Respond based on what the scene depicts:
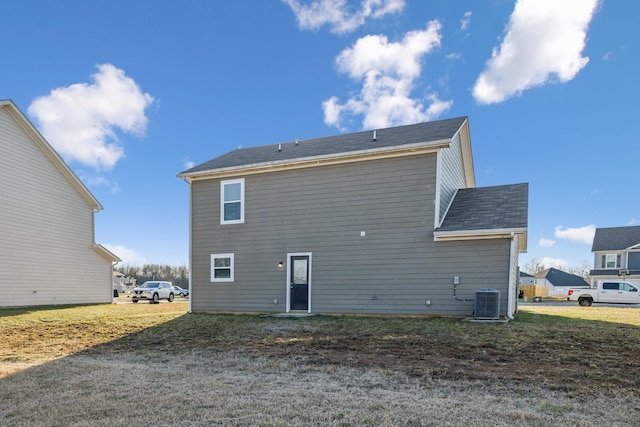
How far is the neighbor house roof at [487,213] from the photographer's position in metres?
9.56

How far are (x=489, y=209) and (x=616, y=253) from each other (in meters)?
26.7

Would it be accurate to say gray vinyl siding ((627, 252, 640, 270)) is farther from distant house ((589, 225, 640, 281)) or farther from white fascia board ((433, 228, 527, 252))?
white fascia board ((433, 228, 527, 252))

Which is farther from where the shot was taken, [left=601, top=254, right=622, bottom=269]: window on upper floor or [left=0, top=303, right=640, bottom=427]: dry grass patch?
[left=601, top=254, right=622, bottom=269]: window on upper floor

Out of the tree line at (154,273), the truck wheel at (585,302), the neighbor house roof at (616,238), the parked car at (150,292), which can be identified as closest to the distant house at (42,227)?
the parked car at (150,292)

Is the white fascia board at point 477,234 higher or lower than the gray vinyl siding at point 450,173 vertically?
lower

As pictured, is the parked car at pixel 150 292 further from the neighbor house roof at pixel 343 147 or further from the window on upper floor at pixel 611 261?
the window on upper floor at pixel 611 261

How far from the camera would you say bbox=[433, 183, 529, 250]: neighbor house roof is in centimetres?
956

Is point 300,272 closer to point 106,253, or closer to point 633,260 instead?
point 106,253

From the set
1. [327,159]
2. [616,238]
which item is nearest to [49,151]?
[327,159]

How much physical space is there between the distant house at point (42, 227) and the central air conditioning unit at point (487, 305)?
16.0 m

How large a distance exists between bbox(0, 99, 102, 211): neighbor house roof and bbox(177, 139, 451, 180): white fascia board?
23.9 ft

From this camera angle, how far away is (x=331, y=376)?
4.72m

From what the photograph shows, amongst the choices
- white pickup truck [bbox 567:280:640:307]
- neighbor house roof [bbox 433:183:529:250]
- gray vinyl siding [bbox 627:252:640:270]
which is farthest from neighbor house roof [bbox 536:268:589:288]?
neighbor house roof [bbox 433:183:529:250]

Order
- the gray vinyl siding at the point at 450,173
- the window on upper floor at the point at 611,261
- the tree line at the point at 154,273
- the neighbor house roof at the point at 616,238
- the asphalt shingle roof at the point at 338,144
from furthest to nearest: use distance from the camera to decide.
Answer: the tree line at the point at 154,273 < the window on upper floor at the point at 611,261 < the neighbor house roof at the point at 616,238 < the asphalt shingle roof at the point at 338,144 < the gray vinyl siding at the point at 450,173
